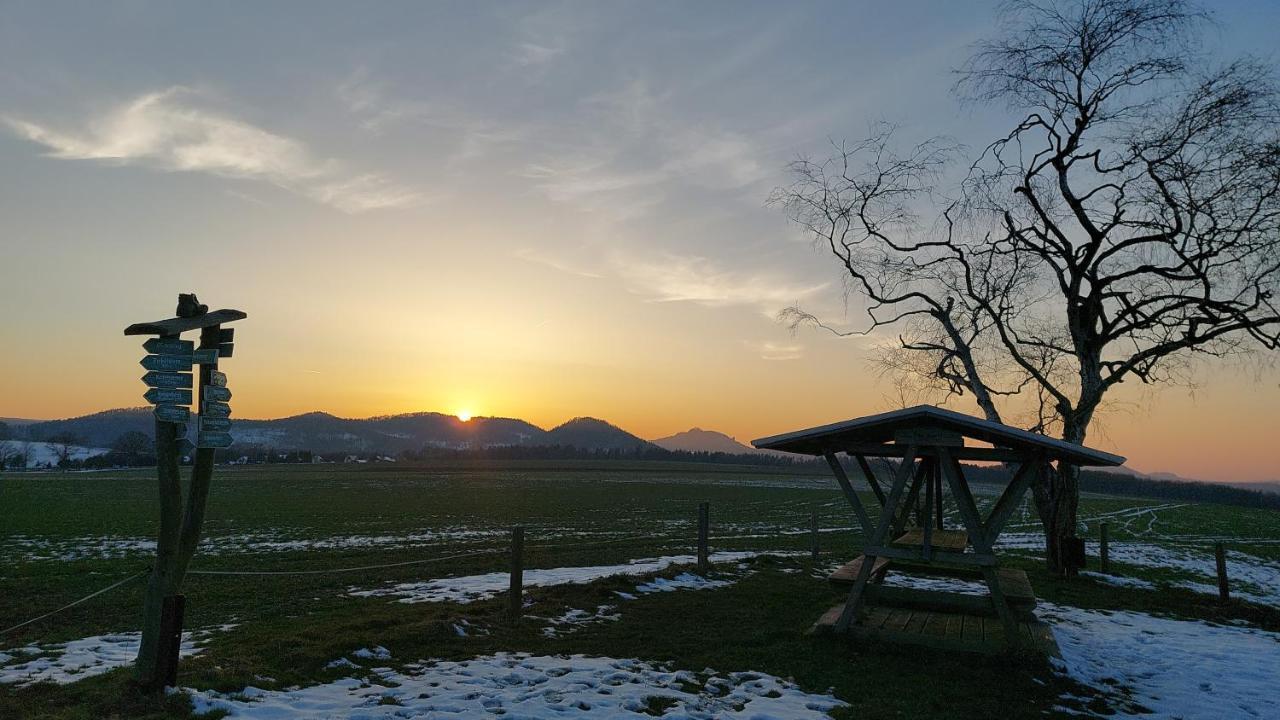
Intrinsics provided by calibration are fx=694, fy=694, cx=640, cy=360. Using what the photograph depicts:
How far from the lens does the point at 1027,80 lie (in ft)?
57.9

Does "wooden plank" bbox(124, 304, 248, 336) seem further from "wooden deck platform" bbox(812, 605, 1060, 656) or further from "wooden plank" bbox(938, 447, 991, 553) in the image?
"wooden plank" bbox(938, 447, 991, 553)

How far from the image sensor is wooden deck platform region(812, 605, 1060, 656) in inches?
368

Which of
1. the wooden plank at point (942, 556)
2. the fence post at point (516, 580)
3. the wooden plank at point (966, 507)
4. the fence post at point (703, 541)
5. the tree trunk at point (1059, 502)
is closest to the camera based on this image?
the wooden plank at point (942, 556)

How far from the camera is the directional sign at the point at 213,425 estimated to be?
25.8ft

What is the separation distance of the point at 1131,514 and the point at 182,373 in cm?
6514

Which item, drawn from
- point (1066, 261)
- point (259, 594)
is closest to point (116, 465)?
point (259, 594)

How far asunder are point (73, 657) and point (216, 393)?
4.54m

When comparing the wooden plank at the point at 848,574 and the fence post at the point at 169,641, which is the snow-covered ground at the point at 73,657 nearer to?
the fence post at the point at 169,641

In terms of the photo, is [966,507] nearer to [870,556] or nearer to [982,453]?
[982,453]

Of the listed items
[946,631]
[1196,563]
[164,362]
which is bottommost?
[1196,563]

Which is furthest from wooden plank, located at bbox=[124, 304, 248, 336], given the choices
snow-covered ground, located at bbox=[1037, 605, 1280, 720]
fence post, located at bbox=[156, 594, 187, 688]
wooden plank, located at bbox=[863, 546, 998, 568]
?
snow-covered ground, located at bbox=[1037, 605, 1280, 720]

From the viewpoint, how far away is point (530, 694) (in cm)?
760

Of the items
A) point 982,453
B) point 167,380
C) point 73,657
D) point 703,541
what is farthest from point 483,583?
point 982,453

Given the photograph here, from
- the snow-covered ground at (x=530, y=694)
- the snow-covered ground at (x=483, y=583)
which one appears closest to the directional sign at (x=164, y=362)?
the snow-covered ground at (x=530, y=694)
